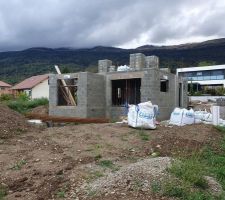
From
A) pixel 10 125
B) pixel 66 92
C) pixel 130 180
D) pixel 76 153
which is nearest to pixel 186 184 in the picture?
pixel 130 180

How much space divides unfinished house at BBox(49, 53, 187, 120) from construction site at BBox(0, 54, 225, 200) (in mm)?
47

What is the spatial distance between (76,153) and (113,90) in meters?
10.8

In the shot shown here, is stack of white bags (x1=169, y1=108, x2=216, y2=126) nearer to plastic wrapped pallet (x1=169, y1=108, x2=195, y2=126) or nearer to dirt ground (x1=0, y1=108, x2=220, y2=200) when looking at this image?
plastic wrapped pallet (x1=169, y1=108, x2=195, y2=126)

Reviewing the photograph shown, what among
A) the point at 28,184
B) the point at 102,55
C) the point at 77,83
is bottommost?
the point at 28,184

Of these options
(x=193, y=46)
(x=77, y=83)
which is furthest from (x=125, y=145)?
(x=193, y=46)

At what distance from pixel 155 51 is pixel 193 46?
17341mm

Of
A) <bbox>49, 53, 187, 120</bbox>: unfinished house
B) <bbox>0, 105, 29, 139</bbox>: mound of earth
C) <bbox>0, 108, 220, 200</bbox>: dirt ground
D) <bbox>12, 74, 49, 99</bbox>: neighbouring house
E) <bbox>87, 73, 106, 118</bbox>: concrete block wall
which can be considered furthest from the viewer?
<bbox>12, 74, 49, 99</bbox>: neighbouring house

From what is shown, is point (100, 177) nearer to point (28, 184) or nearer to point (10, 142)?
point (28, 184)

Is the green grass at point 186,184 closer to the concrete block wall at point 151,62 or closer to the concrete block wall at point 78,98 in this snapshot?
the concrete block wall at point 78,98

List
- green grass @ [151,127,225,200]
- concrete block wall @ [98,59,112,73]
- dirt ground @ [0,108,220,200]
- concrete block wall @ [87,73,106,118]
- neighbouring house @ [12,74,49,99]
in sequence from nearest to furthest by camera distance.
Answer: green grass @ [151,127,225,200] → dirt ground @ [0,108,220,200] → concrete block wall @ [87,73,106,118] → concrete block wall @ [98,59,112,73] → neighbouring house @ [12,74,49,99]

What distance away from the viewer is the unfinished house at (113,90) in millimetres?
16359

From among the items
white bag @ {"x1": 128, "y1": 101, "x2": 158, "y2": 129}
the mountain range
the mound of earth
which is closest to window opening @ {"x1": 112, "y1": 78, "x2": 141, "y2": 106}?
white bag @ {"x1": 128, "y1": 101, "x2": 158, "y2": 129}

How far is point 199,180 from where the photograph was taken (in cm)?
574

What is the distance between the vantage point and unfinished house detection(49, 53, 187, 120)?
16359 mm
